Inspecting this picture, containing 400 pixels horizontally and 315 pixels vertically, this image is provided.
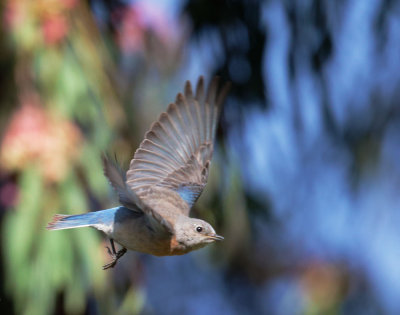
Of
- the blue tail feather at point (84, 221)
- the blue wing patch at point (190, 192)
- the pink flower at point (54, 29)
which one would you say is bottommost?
the blue wing patch at point (190, 192)

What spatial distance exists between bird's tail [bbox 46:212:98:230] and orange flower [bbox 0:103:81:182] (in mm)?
1109

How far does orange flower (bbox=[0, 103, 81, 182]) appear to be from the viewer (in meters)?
3.45

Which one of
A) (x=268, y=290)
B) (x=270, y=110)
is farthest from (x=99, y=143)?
(x=268, y=290)

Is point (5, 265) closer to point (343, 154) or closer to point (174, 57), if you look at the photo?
point (174, 57)

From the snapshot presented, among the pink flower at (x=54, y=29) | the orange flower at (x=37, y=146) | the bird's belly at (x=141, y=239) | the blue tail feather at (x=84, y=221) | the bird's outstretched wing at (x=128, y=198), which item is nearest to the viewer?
the bird's outstretched wing at (x=128, y=198)

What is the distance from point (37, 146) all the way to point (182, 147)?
1051 mm

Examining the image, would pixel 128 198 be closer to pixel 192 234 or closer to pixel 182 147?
pixel 192 234

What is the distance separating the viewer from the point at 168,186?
262 centimetres

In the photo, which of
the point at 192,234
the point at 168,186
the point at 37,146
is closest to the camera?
the point at 192,234

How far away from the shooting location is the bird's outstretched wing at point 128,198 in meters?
1.88

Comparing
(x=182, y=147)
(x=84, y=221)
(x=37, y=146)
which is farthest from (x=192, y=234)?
(x=37, y=146)

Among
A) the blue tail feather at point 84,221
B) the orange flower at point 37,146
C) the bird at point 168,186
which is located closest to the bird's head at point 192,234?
the bird at point 168,186

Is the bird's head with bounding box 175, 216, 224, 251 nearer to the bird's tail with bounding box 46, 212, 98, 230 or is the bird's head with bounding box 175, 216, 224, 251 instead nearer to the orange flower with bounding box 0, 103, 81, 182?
the bird's tail with bounding box 46, 212, 98, 230

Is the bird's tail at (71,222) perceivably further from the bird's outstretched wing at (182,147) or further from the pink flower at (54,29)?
the pink flower at (54,29)
